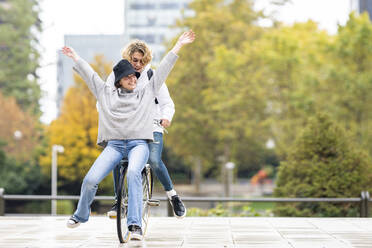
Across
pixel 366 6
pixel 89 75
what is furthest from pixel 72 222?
pixel 366 6

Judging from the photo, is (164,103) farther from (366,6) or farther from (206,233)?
(366,6)

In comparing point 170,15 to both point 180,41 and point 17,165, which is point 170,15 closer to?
point 17,165

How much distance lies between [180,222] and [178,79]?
28.4 meters

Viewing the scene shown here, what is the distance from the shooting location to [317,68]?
28.3 meters


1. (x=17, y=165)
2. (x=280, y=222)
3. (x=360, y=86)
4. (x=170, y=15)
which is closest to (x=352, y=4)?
(x=360, y=86)

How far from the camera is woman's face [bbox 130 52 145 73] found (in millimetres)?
6328

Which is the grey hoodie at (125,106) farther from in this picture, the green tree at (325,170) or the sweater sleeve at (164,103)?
the green tree at (325,170)

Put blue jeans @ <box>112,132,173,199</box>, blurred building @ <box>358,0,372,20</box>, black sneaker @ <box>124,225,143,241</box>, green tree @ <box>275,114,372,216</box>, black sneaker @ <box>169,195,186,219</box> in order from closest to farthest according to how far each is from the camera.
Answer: black sneaker @ <box>124,225,143,241</box>
blue jeans @ <box>112,132,173,199</box>
black sneaker @ <box>169,195,186,219</box>
green tree @ <box>275,114,372,216</box>
blurred building @ <box>358,0,372,20</box>

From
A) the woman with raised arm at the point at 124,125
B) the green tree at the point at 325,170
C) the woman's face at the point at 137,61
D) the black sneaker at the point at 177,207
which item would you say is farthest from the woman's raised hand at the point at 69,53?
the green tree at the point at 325,170

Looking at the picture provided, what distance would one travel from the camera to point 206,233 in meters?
7.22

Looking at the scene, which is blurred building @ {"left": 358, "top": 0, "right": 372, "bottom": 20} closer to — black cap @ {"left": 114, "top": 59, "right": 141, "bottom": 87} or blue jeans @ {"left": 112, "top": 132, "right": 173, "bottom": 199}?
blue jeans @ {"left": 112, "top": 132, "right": 173, "bottom": 199}

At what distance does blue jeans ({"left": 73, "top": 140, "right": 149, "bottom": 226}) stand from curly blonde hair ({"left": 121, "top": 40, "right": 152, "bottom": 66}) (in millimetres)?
910

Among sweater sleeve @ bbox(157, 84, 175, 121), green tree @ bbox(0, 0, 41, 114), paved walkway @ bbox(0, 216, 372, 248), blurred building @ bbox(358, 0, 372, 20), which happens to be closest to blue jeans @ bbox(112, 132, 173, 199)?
sweater sleeve @ bbox(157, 84, 175, 121)

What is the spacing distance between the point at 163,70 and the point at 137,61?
12.9 inches
